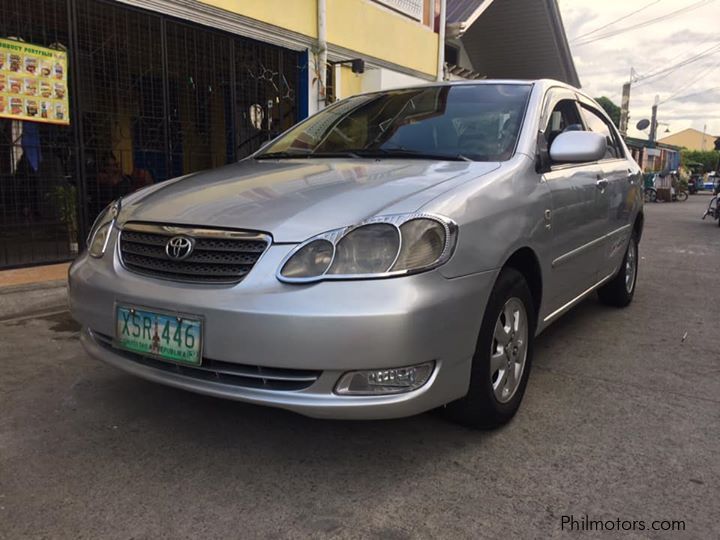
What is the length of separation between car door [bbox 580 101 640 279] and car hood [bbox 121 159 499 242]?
5.61 feet

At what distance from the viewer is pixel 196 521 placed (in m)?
2.03

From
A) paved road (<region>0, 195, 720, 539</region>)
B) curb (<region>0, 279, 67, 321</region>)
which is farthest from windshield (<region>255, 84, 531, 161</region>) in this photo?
curb (<region>0, 279, 67, 321</region>)

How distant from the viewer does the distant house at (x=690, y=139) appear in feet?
322

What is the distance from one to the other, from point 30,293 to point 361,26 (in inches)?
257

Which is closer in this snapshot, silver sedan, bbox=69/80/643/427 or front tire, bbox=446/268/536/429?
silver sedan, bbox=69/80/643/427

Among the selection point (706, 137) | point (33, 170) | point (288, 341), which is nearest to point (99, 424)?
point (288, 341)

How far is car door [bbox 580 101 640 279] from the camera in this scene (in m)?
4.09

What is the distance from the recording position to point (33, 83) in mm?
5547

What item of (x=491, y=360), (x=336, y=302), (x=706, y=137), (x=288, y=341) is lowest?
(x=491, y=360)

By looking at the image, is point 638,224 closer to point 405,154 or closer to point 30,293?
point 405,154

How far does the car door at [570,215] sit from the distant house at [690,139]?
107 metres

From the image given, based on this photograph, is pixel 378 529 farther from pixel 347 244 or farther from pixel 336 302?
pixel 347 244

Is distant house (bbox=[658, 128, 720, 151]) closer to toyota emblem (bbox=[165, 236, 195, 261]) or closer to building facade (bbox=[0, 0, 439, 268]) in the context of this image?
building facade (bbox=[0, 0, 439, 268])

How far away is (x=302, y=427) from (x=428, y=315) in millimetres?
953
